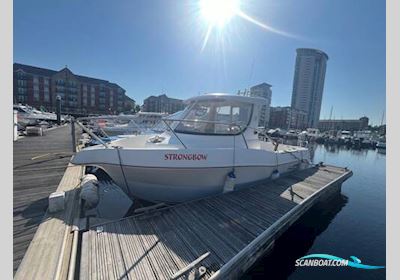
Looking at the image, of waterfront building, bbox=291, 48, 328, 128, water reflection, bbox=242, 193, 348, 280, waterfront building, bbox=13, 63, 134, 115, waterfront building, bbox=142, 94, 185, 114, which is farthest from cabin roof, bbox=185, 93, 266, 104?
waterfront building, bbox=291, 48, 328, 128

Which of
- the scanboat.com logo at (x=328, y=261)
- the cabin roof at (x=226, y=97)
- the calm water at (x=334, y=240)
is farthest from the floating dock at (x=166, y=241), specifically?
the cabin roof at (x=226, y=97)

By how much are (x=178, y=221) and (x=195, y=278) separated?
158 centimetres

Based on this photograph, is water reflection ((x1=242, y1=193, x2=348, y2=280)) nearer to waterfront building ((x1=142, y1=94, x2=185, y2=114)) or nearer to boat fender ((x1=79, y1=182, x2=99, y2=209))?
boat fender ((x1=79, y1=182, x2=99, y2=209))

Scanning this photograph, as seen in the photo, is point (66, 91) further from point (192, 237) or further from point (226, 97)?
point (192, 237)

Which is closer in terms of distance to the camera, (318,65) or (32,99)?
(32,99)

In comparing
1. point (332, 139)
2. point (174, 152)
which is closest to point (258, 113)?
point (174, 152)

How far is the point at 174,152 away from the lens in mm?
4711

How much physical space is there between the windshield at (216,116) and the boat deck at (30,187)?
3876mm

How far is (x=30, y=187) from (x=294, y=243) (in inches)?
287

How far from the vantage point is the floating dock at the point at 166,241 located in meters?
2.87

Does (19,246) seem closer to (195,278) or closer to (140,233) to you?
(140,233)

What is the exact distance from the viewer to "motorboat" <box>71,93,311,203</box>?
4.65 metres

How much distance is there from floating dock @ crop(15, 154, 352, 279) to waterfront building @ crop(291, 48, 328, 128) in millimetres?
77644

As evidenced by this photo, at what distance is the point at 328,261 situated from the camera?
476cm
